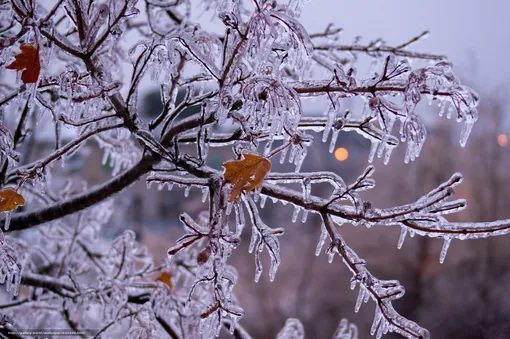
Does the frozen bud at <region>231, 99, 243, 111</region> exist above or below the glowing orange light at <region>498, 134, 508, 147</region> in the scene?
below

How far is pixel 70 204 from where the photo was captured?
1.58 m

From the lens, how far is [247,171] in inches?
43.1

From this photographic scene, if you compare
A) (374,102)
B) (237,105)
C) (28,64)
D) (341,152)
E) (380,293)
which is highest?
(341,152)

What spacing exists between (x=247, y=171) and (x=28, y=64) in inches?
23.1

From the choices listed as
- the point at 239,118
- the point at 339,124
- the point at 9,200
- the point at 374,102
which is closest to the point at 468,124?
the point at 374,102

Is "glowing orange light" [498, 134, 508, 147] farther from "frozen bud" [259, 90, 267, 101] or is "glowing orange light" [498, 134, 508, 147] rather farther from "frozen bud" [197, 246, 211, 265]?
"frozen bud" [197, 246, 211, 265]

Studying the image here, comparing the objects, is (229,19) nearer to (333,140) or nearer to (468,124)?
(333,140)

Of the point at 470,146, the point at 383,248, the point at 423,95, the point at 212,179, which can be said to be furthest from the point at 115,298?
the point at 470,146

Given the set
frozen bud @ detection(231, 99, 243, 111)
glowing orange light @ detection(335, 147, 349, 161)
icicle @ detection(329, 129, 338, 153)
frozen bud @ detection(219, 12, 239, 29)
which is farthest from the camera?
glowing orange light @ detection(335, 147, 349, 161)

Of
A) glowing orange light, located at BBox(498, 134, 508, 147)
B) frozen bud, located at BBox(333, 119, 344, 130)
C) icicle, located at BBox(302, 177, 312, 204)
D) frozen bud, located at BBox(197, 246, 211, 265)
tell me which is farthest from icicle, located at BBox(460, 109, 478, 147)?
glowing orange light, located at BBox(498, 134, 508, 147)

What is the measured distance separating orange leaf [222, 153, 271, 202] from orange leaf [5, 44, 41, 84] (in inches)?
20.1

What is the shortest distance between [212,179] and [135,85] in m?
0.36

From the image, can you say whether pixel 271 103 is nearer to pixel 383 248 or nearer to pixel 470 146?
pixel 383 248

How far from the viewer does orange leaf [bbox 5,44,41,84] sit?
1.06 metres
